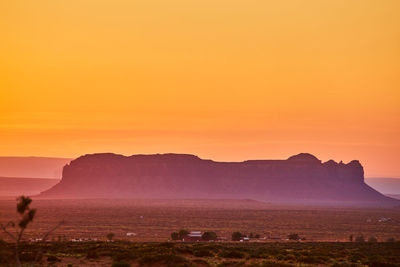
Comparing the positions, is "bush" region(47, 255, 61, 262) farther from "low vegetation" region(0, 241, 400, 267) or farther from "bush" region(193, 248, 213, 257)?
→ "bush" region(193, 248, 213, 257)

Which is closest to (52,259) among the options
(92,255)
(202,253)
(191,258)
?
(92,255)

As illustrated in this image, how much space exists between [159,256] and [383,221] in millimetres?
78151

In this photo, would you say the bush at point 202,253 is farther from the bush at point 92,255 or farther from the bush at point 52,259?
the bush at point 52,259

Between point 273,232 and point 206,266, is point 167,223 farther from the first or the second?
point 206,266

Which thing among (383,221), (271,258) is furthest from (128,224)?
(271,258)

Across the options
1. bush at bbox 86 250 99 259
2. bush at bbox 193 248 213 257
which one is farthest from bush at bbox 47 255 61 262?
bush at bbox 193 248 213 257

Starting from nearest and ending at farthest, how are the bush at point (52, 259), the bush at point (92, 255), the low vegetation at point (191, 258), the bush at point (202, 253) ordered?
the low vegetation at point (191, 258) → the bush at point (52, 259) → the bush at point (92, 255) → the bush at point (202, 253)

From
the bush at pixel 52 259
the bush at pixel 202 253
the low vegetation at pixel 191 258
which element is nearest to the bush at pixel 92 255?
the low vegetation at pixel 191 258

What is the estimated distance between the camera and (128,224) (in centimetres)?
8512

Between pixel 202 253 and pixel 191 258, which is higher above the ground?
pixel 202 253

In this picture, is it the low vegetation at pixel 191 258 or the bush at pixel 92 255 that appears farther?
the bush at pixel 92 255

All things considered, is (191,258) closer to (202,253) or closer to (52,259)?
(202,253)

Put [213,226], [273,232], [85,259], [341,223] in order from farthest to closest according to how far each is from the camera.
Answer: [341,223]
[213,226]
[273,232]
[85,259]

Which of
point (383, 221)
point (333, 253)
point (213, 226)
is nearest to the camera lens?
point (333, 253)
